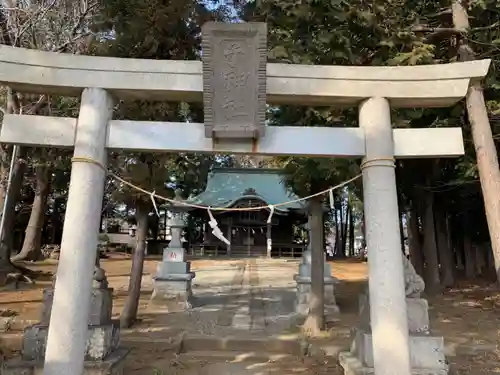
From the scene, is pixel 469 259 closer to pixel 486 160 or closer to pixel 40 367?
pixel 486 160

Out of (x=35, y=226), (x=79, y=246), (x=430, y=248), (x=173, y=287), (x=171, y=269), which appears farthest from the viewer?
(x=35, y=226)

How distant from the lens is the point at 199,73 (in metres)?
4.46

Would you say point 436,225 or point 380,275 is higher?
point 436,225

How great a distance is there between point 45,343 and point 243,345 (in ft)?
11.8

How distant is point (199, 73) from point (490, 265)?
1857 centimetres

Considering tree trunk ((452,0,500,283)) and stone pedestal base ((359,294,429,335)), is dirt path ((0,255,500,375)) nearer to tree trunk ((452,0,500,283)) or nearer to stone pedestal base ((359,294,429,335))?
stone pedestal base ((359,294,429,335))

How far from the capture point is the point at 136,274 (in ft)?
29.4

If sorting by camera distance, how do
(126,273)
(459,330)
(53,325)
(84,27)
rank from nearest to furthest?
(53,325), (459,330), (84,27), (126,273)

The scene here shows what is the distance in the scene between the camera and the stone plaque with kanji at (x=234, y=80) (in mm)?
4254

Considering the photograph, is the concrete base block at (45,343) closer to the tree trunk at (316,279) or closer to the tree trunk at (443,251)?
the tree trunk at (316,279)

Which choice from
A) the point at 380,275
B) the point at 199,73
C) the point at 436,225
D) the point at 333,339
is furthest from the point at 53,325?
the point at 436,225

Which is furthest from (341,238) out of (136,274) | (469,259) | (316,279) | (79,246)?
(79,246)

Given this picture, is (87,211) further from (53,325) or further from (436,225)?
(436,225)

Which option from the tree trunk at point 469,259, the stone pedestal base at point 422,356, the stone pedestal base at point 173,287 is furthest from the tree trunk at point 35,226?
the tree trunk at point 469,259
